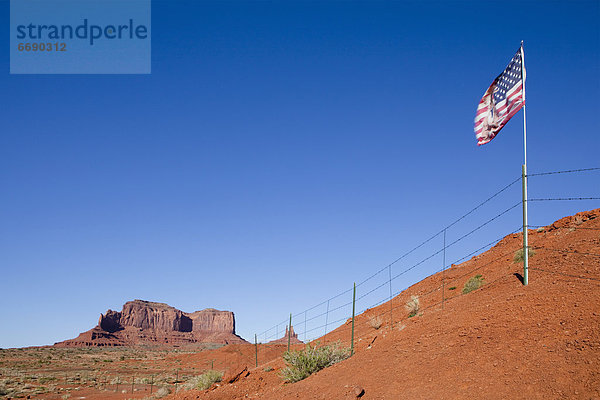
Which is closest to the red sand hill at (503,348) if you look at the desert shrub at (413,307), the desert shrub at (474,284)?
the desert shrub at (474,284)

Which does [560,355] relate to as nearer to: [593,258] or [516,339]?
[516,339]

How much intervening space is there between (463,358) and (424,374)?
1.08m

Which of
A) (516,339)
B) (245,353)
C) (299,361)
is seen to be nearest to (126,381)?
(245,353)

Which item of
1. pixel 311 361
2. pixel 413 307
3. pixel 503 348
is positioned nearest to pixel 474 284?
pixel 413 307

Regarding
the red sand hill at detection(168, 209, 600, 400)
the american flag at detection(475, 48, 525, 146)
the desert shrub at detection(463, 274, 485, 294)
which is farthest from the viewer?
the desert shrub at detection(463, 274, 485, 294)

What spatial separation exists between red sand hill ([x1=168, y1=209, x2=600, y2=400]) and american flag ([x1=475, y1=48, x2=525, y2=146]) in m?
5.04

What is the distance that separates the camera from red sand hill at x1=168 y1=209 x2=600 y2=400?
969cm

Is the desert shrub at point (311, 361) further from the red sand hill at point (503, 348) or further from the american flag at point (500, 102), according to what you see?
the american flag at point (500, 102)

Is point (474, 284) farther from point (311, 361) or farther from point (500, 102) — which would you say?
point (500, 102)

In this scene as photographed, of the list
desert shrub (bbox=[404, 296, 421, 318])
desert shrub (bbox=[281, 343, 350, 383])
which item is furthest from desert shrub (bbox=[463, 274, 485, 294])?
desert shrub (bbox=[281, 343, 350, 383])

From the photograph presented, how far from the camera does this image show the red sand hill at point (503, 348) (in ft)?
31.8

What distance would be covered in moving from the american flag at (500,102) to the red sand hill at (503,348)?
16.5 feet

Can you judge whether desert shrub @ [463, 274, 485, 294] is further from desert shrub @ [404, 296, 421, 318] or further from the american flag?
the american flag

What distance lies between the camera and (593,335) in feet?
33.2
